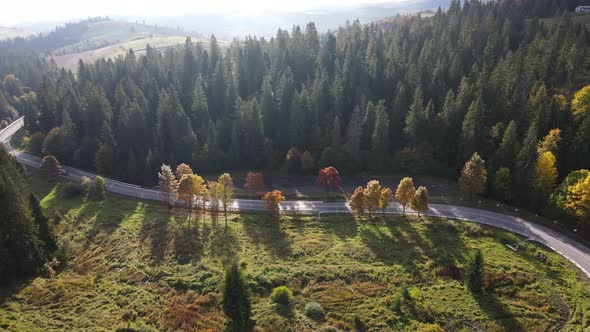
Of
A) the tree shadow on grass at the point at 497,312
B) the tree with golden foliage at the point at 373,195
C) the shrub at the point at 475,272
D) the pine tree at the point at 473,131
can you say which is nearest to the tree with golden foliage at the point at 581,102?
the pine tree at the point at 473,131

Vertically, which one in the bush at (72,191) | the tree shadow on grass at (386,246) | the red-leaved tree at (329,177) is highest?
the red-leaved tree at (329,177)

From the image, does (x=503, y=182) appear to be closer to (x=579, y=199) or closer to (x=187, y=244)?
(x=579, y=199)

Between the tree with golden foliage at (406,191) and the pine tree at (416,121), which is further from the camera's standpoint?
the pine tree at (416,121)

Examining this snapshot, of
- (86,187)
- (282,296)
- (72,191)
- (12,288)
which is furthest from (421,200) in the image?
(72,191)

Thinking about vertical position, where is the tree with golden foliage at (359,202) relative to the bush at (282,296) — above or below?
above

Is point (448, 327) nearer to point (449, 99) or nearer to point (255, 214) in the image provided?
point (255, 214)

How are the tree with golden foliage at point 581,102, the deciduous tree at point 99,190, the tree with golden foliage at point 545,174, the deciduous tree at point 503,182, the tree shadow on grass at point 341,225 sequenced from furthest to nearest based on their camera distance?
the deciduous tree at point 99,190 → the tree with golden foliage at point 581,102 → the deciduous tree at point 503,182 → the tree with golden foliage at point 545,174 → the tree shadow on grass at point 341,225

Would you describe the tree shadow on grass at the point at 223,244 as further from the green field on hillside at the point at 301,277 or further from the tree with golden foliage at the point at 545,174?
the tree with golden foliage at the point at 545,174

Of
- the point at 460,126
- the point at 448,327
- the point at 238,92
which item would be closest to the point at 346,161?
the point at 460,126
